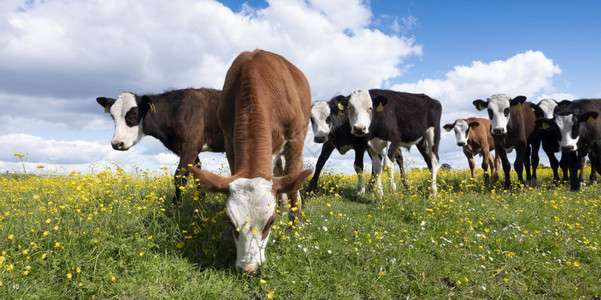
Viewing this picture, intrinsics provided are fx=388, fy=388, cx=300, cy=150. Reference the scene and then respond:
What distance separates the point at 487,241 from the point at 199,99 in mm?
6119

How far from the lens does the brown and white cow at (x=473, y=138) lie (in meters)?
15.8

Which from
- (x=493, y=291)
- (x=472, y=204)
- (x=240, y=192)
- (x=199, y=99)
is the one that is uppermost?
(x=199, y=99)

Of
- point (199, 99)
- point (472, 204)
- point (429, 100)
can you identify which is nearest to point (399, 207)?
point (472, 204)

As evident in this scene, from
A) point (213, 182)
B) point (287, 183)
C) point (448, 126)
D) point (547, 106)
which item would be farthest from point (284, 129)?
point (448, 126)

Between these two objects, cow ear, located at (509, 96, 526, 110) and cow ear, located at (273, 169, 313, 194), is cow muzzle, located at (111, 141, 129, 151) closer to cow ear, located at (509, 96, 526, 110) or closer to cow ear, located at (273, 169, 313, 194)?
cow ear, located at (273, 169, 313, 194)

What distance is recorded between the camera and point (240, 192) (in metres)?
4.11

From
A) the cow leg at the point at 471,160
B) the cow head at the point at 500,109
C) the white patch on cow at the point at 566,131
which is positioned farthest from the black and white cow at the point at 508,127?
the cow leg at the point at 471,160

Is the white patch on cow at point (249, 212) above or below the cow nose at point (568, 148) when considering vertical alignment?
below

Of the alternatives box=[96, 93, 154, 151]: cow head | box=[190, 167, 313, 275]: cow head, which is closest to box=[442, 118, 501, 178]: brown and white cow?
box=[96, 93, 154, 151]: cow head

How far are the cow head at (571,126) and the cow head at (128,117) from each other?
35.9 feet

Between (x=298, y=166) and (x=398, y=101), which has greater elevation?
(x=398, y=101)

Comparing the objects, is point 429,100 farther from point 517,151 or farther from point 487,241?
point 487,241

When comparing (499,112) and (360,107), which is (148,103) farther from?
(499,112)

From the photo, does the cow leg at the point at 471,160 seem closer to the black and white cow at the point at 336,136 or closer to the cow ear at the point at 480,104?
the cow ear at the point at 480,104
